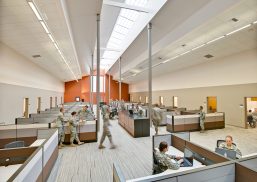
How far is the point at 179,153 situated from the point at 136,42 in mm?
9755

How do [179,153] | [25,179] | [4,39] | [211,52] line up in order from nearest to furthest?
[25,179]
[179,153]
[4,39]
[211,52]

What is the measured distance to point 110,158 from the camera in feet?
16.6

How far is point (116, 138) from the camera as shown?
7398 mm

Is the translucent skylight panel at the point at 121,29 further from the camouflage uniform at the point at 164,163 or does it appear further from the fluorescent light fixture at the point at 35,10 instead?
the camouflage uniform at the point at 164,163

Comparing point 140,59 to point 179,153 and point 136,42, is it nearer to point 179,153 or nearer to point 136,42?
point 136,42

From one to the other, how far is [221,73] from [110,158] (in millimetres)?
9671

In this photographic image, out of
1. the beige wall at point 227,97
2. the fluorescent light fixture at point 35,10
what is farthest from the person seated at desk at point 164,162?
the beige wall at point 227,97

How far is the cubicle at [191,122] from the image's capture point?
27.1 feet

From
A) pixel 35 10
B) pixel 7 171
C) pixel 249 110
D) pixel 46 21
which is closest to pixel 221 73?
pixel 249 110

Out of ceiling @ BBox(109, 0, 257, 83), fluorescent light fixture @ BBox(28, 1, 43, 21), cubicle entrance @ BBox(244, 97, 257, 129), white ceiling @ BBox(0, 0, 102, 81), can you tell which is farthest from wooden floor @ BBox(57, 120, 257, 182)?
ceiling @ BBox(109, 0, 257, 83)

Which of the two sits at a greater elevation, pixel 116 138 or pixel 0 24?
pixel 0 24

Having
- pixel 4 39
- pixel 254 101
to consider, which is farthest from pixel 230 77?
pixel 4 39

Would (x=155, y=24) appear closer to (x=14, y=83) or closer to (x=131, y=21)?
(x=131, y=21)

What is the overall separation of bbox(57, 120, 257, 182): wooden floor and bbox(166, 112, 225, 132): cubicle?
1.22 meters
